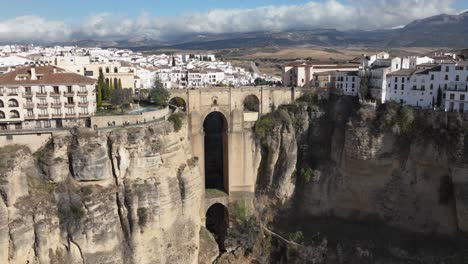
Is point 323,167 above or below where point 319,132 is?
below

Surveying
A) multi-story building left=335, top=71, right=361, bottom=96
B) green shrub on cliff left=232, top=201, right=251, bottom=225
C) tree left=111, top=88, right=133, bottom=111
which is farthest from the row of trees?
multi-story building left=335, top=71, right=361, bottom=96

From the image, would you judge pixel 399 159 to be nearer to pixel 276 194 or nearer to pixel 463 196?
pixel 463 196

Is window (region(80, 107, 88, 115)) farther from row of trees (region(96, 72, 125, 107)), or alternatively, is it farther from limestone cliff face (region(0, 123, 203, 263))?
row of trees (region(96, 72, 125, 107))

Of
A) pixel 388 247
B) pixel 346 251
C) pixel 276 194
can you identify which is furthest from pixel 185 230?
pixel 388 247

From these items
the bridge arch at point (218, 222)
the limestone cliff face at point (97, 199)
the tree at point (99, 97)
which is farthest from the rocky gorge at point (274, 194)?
the tree at point (99, 97)

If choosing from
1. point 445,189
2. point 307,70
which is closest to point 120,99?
point 307,70

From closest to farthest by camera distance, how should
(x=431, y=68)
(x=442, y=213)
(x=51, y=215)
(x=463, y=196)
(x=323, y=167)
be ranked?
(x=51, y=215) → (x=463, y=196) → (x=442, y=213) → (x=431, y=68) → (x=323, y=167)
